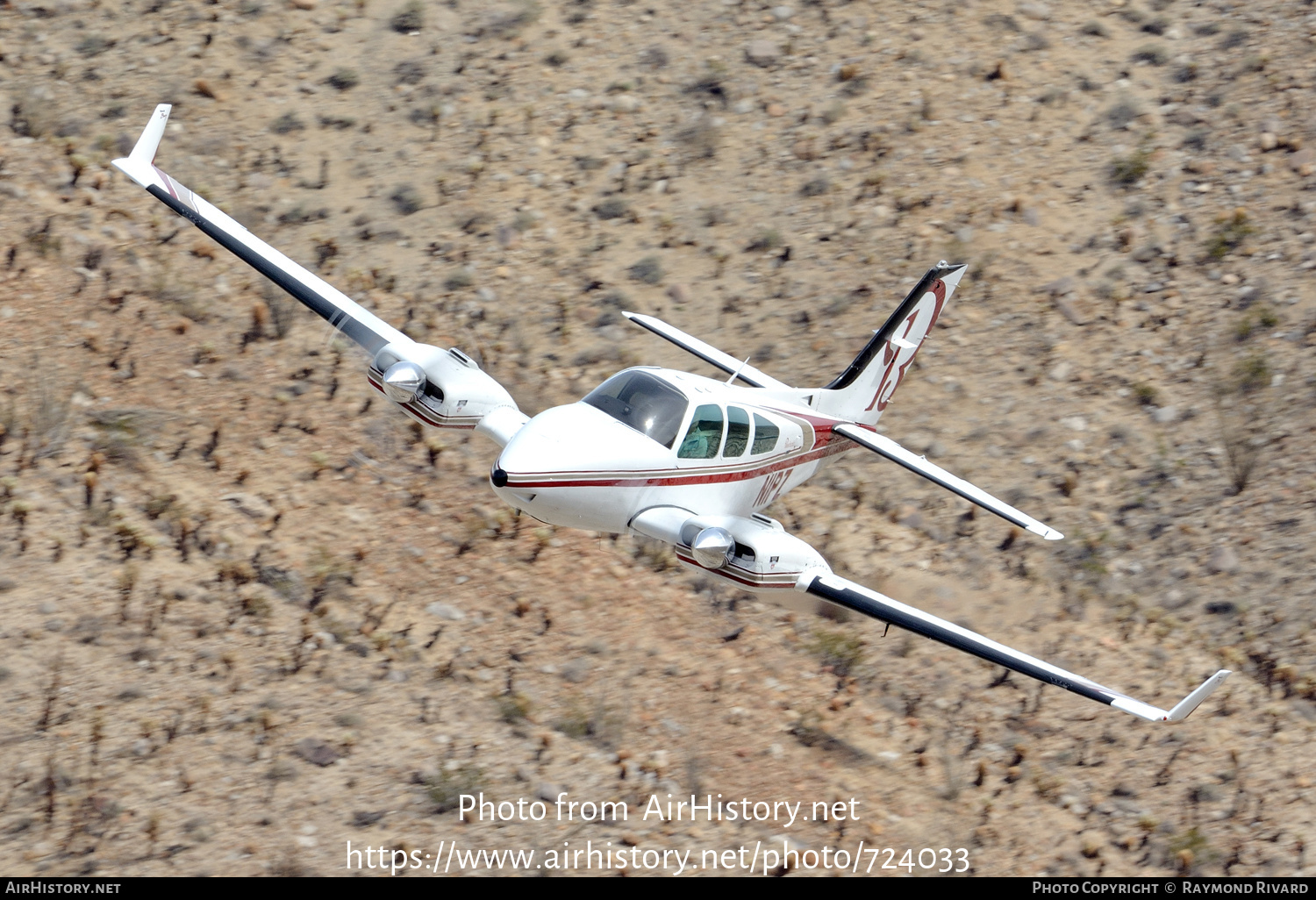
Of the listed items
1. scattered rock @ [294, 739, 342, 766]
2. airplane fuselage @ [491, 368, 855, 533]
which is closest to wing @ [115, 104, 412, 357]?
airplane fuselage @ [491, 368, 855, 533]

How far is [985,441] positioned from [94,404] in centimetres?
1403

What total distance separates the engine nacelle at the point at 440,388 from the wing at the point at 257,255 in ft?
1.47

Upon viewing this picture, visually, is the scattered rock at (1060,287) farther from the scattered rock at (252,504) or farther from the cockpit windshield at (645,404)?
the scattered rock at (252,504)

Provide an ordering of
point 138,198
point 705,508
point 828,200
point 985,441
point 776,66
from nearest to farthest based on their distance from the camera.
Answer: point 705,508, point 985,441, point 138,198, point 828,200, point 776,66

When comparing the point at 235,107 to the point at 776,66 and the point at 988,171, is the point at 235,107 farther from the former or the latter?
the point at 988,171

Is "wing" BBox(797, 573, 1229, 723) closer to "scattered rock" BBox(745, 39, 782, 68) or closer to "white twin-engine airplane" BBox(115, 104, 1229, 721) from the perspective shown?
"white twin-engine airplane" BBox(115, 104, 1229, 721)

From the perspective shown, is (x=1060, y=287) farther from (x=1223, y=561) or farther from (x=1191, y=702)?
(x=1191, y=702)

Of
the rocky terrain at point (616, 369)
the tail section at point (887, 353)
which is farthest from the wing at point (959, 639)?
the tail section at point (887, 353)

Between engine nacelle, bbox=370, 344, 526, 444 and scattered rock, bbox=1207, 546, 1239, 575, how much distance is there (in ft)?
36.5

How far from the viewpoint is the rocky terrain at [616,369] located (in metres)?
14.4

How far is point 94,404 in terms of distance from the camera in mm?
17969

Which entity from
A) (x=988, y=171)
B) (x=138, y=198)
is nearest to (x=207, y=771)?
(x=138, y=198)

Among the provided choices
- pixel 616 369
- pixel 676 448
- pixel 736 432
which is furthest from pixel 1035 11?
pixel 676 448

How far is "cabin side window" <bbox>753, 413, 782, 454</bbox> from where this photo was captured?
16234 millimetres
